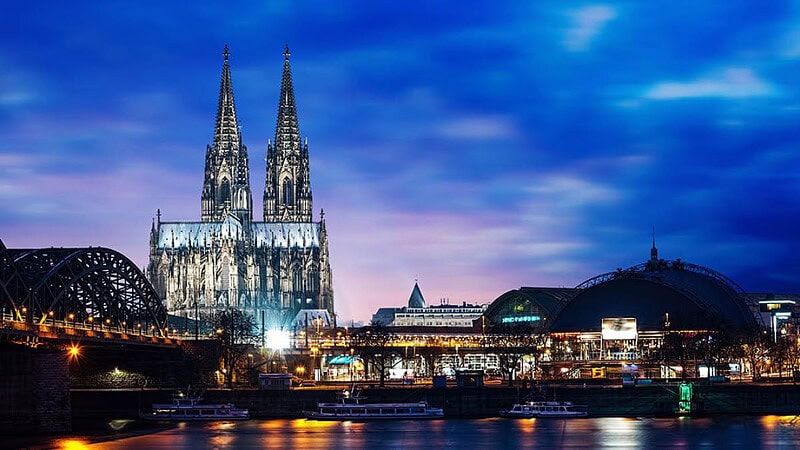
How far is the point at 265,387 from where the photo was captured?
137 m

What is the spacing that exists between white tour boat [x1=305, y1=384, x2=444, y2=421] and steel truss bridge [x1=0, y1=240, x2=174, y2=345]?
754 inches

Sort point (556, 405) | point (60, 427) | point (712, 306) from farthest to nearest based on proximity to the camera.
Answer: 1. point (712, 306)
2. point (556, 405)
3. point (60, 427)

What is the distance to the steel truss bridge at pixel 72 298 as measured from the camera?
4195 inches

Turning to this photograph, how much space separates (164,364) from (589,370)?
55.8m

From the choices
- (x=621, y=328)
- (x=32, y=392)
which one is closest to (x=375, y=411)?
(x=32, y=392)

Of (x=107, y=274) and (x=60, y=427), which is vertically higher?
(x=107, y=274)

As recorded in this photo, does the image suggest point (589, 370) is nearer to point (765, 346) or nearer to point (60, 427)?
point (765, 346)

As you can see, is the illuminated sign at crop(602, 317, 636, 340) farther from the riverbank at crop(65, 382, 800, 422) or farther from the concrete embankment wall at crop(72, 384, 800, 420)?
the concrete embankment wall at crop(72, 384, 800, 420)

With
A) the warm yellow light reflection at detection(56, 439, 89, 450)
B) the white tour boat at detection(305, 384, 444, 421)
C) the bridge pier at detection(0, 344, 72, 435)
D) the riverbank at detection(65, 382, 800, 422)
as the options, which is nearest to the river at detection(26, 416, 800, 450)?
the warm yellow light reflection at detection(56, 439, 89, 450)

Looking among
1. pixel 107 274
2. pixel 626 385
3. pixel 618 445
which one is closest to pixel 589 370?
pixel 626 385

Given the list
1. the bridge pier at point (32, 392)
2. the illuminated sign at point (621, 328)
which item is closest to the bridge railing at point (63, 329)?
the bridge pier at point (32, 392)

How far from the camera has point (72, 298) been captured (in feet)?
423

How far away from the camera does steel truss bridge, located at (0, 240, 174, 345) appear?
107 meters

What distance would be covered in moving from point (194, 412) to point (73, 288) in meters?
16.5
